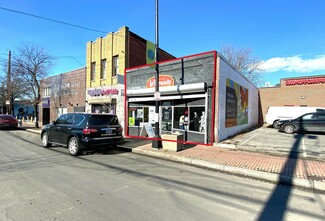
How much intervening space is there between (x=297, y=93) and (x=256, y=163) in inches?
868

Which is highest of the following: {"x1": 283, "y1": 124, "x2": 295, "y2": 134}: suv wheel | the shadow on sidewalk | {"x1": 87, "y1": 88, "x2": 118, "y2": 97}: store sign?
{"x1": 87, "y1": 88, "x2": 118, "y2": 97}: store sign

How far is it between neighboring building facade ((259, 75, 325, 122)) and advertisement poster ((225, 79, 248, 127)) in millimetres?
11900

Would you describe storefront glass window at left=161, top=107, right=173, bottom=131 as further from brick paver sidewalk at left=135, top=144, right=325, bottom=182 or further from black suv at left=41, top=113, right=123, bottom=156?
black suv at left=41, top=113, right=123, bottom=156

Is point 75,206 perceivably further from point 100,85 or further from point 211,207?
point 100,85

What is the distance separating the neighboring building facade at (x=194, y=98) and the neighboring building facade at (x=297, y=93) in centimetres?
1341

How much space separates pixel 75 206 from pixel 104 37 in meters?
17.4

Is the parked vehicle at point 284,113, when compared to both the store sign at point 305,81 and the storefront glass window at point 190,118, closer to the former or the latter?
the store sign at point 305,81

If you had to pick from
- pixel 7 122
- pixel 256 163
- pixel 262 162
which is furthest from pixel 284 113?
pixel 7 122

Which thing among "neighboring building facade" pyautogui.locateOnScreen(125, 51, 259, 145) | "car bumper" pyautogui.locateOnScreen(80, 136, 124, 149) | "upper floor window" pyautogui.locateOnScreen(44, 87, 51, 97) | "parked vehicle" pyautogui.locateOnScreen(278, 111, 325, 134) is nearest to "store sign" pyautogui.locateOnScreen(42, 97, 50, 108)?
"upper floor window" pyautogui.locateOnScreen(44, 87, 51, 97)

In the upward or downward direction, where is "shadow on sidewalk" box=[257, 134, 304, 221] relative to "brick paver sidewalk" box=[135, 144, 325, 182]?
downward

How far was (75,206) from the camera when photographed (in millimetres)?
4031

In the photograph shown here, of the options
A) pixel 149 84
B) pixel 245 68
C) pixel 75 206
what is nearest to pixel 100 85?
pixel 149 84

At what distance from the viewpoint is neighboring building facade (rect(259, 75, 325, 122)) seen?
23.7 m

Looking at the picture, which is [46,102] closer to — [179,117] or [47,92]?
[47,92]
